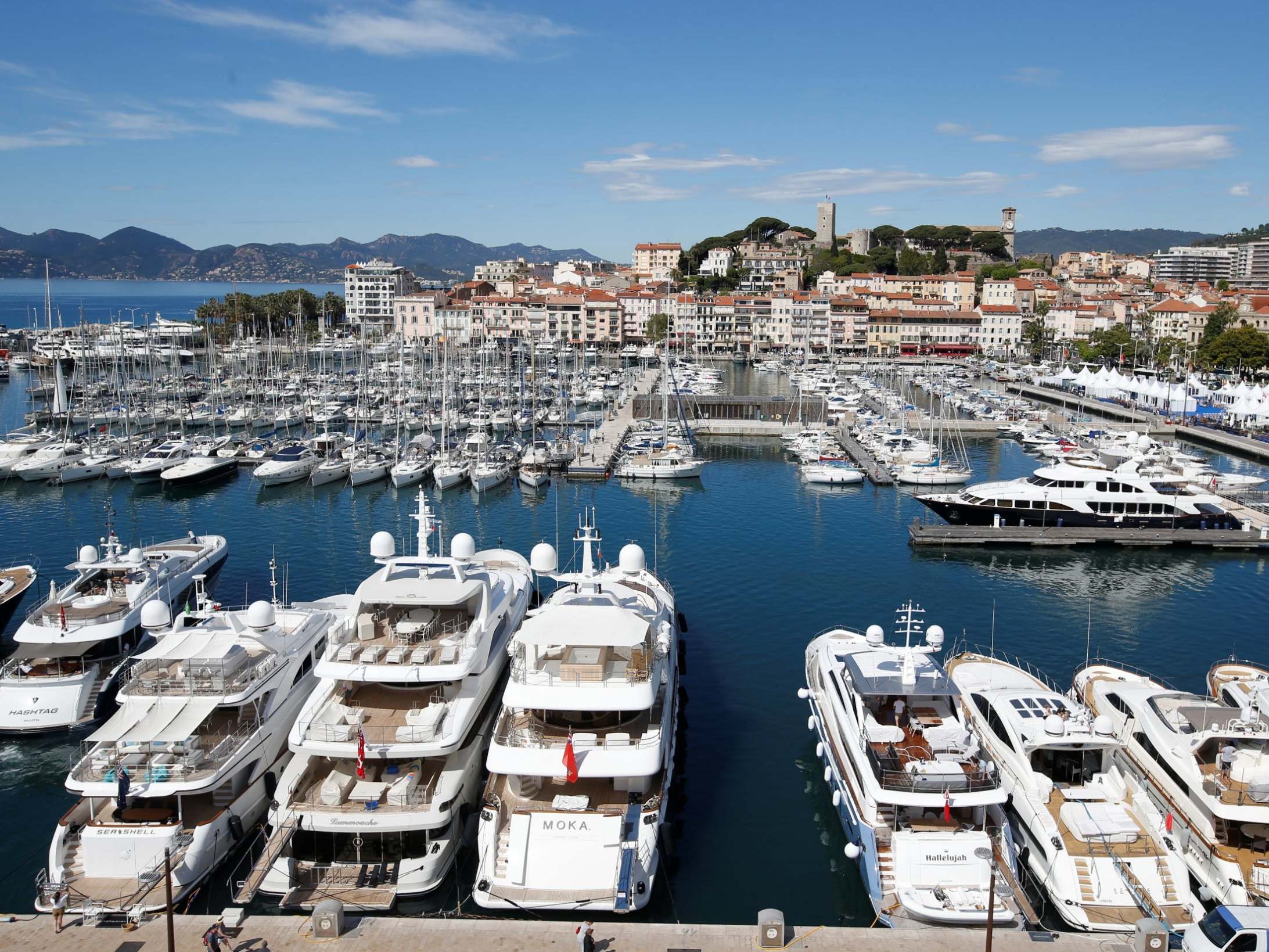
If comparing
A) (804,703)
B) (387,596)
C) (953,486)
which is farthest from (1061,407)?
(387,596)

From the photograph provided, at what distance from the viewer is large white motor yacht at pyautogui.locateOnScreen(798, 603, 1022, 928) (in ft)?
46.4

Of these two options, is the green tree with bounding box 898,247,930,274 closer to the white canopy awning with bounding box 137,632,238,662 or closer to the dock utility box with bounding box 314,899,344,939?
the white canopy awning with bounding box 137,632,238,662

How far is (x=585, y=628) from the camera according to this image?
1728cm

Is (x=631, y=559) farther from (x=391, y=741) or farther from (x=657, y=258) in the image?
(x=657, y=258)

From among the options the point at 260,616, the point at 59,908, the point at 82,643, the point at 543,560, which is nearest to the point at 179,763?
the point at 59,908

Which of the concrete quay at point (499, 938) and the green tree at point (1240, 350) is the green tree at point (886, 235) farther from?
the concrete quay at point (499, 938)

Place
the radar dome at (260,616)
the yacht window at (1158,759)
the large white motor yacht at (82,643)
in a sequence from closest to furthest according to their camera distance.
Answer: the yacht window at (1158,759)
the radar dome at (260,616)
the large white motor yacht at (82,643)

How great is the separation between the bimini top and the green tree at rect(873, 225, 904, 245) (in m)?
174

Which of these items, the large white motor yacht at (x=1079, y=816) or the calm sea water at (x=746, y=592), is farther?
the calm sea water at (x=746, y=592)

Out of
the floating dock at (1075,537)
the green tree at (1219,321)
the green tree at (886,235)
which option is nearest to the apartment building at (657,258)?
the green tree at (886,235)

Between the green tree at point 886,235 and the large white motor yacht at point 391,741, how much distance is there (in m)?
175

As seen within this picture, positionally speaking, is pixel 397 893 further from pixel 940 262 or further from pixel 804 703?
pixel 940 262

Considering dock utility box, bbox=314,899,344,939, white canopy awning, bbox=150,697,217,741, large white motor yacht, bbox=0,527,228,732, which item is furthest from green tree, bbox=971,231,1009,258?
dock utility box, bbox=314,899,344,939

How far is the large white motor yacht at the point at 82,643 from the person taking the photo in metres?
20.8
